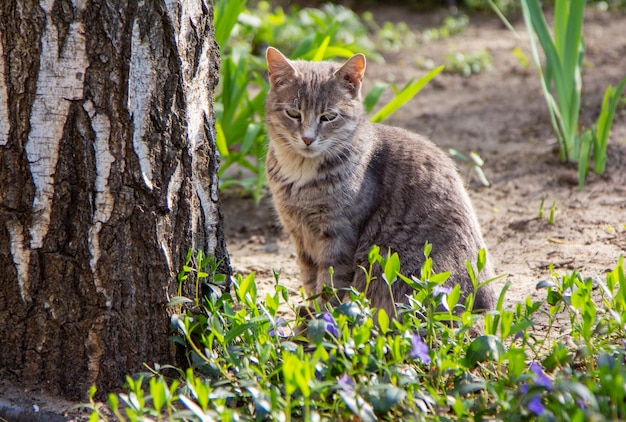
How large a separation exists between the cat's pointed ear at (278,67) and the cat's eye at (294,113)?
0.48ft

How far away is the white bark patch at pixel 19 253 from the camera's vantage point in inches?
91.1

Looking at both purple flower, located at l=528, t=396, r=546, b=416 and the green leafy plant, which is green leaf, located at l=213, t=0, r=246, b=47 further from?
purple flower, located at l=528, t=396, r=546, b=416

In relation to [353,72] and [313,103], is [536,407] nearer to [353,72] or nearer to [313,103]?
[313,103]

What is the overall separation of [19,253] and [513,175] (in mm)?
3258

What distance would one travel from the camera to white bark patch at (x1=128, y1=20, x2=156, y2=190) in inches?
87.8

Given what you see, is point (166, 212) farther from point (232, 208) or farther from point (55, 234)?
point (232, 208)

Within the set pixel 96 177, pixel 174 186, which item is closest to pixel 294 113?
pixel 174 186

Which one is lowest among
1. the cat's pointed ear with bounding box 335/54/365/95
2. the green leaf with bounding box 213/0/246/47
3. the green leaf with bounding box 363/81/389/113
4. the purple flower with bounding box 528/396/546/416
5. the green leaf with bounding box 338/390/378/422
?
the green leaf with bounding box 338/390/378/422

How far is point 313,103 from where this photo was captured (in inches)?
125

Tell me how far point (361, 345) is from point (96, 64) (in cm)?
115

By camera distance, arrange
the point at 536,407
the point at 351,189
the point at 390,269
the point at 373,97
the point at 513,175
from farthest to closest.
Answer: the point at 513,175 < the point at 373,97 < the point at 351,189 < the point at 390,269 < the point at 536,407

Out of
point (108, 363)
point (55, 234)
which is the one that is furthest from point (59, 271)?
point (108, 363)

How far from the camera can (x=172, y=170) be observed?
239 cm

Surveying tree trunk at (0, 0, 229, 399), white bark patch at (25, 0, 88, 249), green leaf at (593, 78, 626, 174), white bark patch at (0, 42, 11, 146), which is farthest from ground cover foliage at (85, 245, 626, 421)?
green leaf at (593, 78, 626, 174)
